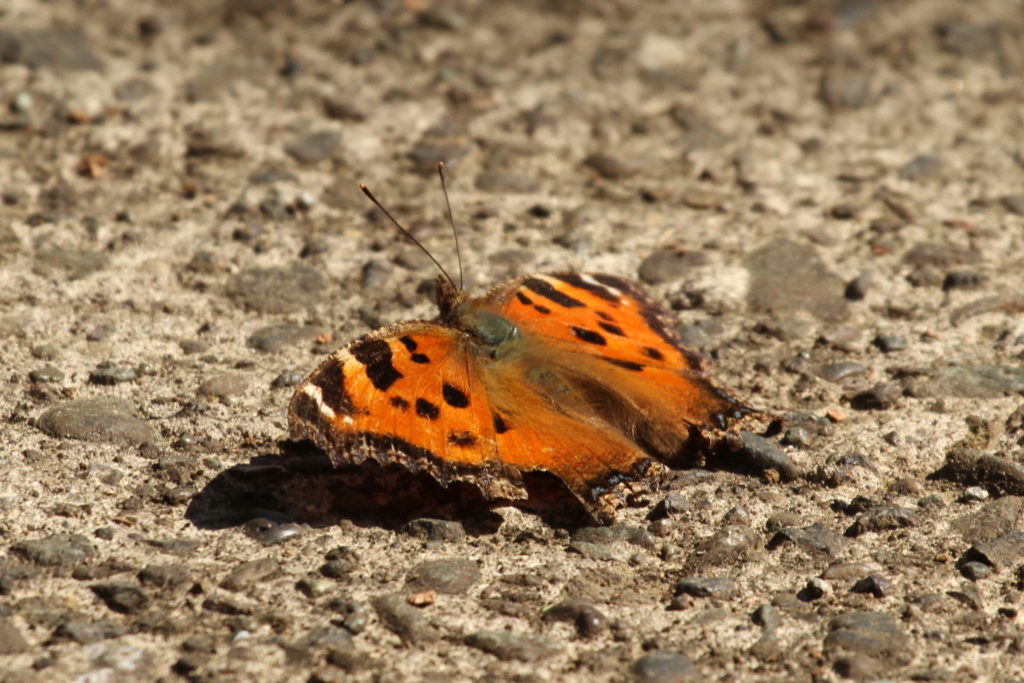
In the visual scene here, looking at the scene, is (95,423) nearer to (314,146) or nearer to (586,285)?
(586,285)

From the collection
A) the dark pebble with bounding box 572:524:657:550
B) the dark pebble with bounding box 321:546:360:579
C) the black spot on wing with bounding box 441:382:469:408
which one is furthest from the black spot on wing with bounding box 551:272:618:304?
the dark pebble with bounding box 321:546:360:579

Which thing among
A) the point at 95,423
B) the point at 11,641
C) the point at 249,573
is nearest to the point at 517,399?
the point at 249,573

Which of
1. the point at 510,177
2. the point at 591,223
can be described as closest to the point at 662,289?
the point at 591,223

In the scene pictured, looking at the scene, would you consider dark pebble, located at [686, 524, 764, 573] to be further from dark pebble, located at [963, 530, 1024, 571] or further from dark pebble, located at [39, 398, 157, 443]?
dark pebble, located at [39, 398, 157, 443]

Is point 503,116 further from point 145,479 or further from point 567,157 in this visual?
point 145,479

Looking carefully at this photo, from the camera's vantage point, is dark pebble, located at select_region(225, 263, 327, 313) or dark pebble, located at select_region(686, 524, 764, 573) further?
dark pebble, located at select_region(225, 263, 327, 313)

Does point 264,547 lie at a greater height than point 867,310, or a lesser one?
lesser
